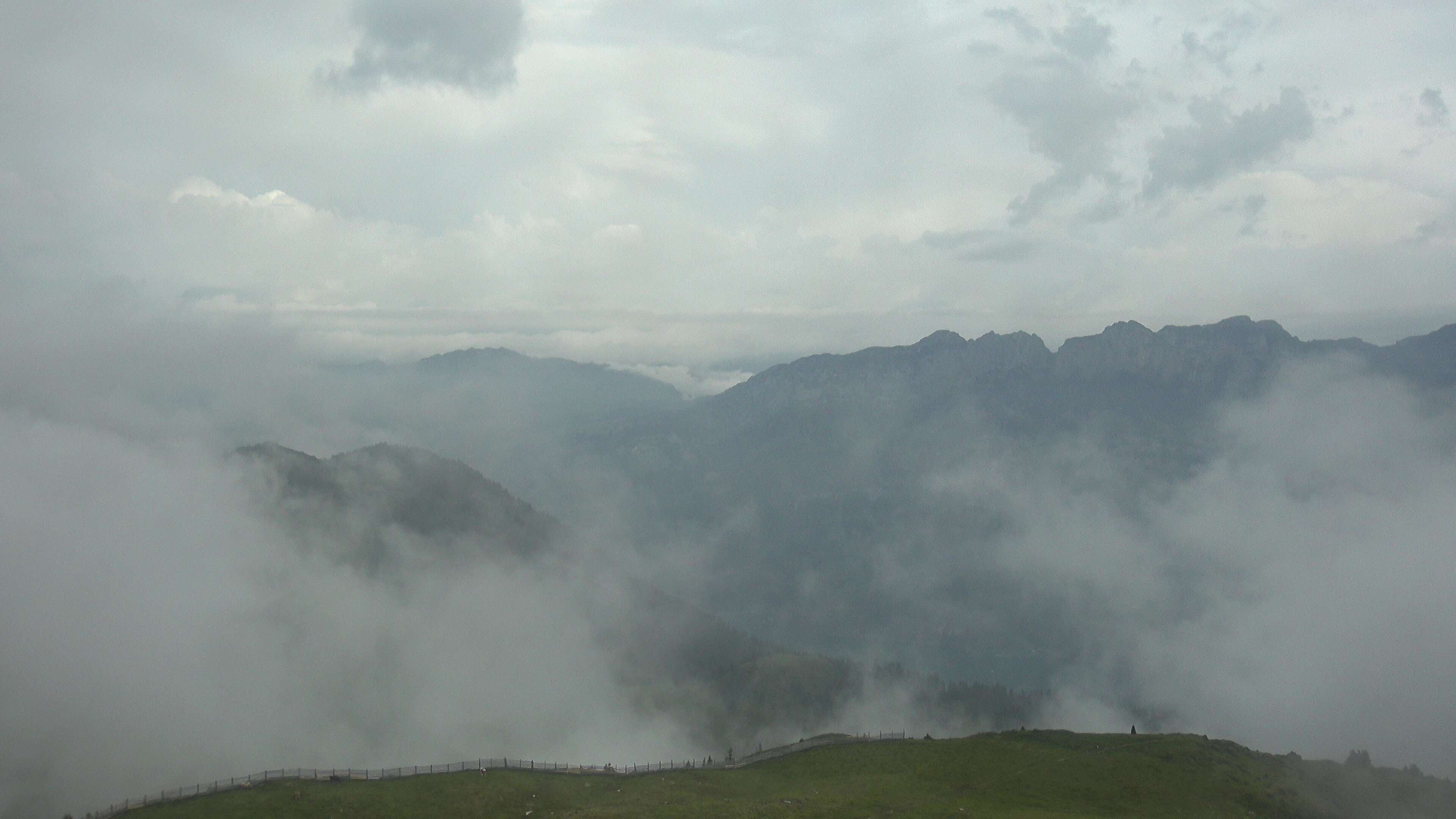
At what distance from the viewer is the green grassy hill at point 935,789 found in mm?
116312

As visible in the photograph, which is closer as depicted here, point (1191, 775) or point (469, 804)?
point (469, 804)

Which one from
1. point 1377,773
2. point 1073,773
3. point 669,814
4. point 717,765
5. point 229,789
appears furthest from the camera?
point 1377,773

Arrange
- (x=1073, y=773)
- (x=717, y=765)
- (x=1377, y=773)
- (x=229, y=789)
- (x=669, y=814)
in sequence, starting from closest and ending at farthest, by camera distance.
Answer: (x=669, y=814)
(x=229, y=789)
(x=1073, y=773)
(x=717, y=765)
(x=1377, y=773)

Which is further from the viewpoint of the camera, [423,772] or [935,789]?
[423,772]

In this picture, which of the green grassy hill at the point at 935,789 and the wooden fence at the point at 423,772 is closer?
the green grassy hill at the point at 935,789

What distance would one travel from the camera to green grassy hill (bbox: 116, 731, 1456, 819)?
11631 cm

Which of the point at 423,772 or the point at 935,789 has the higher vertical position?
the point at 935,789

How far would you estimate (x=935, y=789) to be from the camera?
129500 mm

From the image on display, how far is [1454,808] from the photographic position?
15900 centimetres

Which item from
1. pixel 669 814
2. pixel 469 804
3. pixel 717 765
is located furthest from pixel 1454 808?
pixel 469 804

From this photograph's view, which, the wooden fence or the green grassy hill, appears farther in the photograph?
the wooden fence

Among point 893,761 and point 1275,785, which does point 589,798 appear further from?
point 1275,785

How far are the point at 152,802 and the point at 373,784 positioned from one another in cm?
2904

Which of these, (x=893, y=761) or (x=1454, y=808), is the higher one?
(x=893, y=761)
